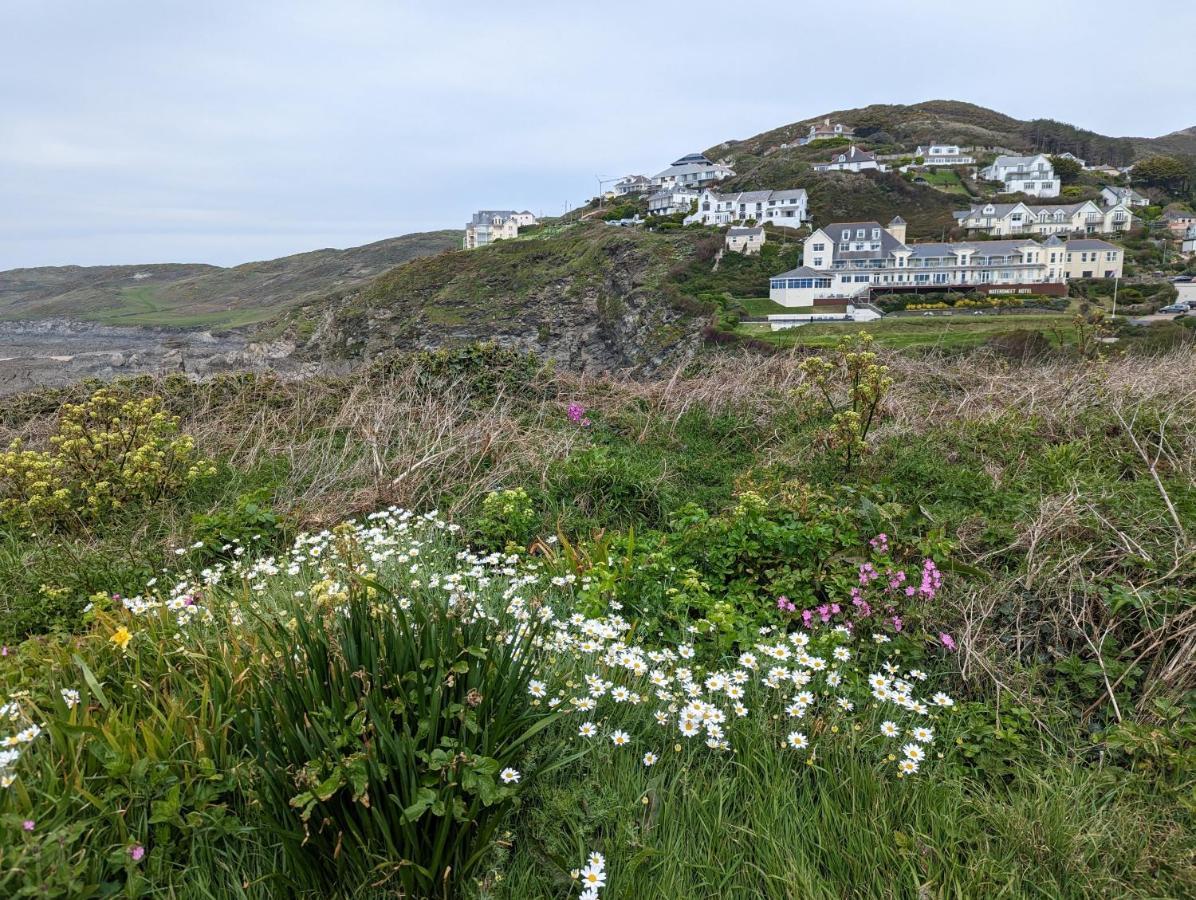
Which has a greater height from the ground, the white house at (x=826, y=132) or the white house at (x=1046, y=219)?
the white house at (x=826, y=132)

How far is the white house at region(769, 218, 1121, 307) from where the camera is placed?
62438 mm

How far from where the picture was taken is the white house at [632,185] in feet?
380

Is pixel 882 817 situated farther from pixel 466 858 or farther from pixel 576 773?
pixel 466 858

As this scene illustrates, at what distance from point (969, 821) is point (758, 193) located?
91920 mm

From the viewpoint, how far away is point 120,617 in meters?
3.18

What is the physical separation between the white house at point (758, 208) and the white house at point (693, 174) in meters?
23.0

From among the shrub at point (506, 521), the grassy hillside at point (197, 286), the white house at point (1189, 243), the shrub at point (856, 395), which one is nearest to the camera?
the shrub at point (506, 521)

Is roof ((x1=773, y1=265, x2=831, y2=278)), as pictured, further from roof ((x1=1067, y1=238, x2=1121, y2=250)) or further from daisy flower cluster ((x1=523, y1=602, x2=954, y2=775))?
daisy flower cluster ((x1=523, y1=602, x2=954, y2=775))

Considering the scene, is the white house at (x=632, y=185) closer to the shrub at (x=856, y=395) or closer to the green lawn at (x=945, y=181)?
the green lawn at (x=945, y=181)

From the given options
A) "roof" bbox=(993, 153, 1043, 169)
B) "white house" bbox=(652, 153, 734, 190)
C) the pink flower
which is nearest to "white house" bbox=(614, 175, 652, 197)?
"white house" bbox=(652, 153, 734, 190)

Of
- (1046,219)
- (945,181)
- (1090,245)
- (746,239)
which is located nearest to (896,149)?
(945,181)

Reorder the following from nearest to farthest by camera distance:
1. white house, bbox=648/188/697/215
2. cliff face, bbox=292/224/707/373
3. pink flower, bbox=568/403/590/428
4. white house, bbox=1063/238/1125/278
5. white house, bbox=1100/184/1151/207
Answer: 1. pink flower, bbox=568/403/590/428
2. cliff face, bbox=292/224/707/373
3. white house, bbox=1063/238/1125/278
4. white house, bbox=1100/184/1151/207
5. white house, bbox=648/188/697/215

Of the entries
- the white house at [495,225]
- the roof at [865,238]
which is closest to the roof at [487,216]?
the white house at [495,225]

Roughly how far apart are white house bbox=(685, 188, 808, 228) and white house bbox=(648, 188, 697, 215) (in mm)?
8940
